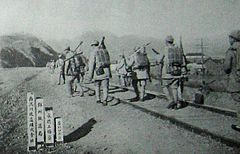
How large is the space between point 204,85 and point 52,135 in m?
1.48

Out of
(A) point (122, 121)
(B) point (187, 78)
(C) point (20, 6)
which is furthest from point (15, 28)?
(B) point (187, 78)

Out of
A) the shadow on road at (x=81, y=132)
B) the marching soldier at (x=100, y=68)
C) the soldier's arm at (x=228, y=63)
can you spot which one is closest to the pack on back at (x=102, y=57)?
the marching soldier at (x=100, y=68)

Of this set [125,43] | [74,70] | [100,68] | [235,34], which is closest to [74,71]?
[74,70]

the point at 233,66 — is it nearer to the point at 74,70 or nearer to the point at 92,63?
the point at 92,63

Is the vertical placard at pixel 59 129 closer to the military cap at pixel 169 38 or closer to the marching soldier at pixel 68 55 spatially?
the marching soldier at pixel 68 55

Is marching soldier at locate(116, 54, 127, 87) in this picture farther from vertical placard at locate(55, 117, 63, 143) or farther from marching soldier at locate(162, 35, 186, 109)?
vertical placard at locate(55, 117, 63, 143)

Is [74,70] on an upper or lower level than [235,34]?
lower

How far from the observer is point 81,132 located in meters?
2.65

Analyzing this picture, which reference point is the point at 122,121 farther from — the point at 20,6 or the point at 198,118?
the point at 20,6

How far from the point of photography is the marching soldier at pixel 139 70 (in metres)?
2.87

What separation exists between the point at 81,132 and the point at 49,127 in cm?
28

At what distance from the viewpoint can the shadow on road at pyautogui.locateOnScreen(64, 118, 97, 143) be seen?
103 inches

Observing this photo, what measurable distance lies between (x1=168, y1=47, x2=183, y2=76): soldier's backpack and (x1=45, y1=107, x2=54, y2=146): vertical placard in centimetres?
113

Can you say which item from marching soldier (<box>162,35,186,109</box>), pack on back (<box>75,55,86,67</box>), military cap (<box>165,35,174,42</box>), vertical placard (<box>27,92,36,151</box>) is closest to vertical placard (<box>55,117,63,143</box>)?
vertical placard (<box>27,92,36,151</box>)
